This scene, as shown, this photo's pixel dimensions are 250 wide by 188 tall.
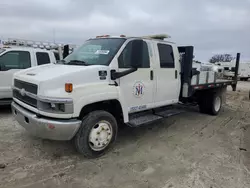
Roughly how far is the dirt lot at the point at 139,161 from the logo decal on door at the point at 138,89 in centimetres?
107

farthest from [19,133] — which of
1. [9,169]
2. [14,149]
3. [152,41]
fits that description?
[152,41]

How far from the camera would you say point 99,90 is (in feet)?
12.1

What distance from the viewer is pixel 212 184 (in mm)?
3148

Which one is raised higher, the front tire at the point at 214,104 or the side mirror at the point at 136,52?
the side mirror at the point at 136,52

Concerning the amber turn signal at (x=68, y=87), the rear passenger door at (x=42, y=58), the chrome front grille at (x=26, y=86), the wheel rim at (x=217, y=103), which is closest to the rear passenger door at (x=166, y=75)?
the amber turn signal at (x=68, y=87)

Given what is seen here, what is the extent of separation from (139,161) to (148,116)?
1.35m

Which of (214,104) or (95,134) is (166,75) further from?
(214,104)

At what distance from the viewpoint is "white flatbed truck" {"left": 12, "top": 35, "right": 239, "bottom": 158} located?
3.33 meters

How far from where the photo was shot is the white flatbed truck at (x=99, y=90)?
333 centimetres

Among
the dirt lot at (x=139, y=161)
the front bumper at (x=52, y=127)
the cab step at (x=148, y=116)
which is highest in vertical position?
the front bumper at (x=52, y=127)

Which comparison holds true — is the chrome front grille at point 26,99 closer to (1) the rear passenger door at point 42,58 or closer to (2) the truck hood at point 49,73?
(2) the truck hood at point 49,73

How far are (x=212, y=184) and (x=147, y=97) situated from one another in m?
2.13

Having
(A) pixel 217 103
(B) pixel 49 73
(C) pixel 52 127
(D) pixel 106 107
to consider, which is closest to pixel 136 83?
(D) pixel 106 107

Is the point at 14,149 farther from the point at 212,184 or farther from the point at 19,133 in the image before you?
the point at 212,184
